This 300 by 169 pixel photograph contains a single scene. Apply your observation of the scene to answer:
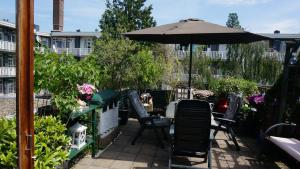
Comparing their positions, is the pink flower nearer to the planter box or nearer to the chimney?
the planter box

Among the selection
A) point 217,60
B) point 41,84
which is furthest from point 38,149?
point 217,60

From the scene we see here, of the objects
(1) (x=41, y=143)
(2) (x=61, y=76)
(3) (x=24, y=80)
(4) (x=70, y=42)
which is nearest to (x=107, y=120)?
(2) (x=61, y=76)

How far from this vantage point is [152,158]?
475cm

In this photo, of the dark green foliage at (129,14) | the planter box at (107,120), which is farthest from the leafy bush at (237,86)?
the dark green foliage at (129,14)

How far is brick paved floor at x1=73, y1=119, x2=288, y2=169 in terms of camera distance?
4.38 m

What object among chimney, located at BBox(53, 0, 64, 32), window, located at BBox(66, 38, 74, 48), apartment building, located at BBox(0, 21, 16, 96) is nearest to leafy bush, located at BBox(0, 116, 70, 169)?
apartment building, located at BBox(0, 21, 16, 96)

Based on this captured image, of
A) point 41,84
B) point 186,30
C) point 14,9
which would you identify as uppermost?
point 186,30

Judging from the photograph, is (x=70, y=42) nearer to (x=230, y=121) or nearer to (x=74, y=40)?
(x=74, y=40)

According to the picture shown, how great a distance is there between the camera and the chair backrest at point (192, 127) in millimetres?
4094

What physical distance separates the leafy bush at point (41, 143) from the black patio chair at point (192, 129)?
1.70 meters

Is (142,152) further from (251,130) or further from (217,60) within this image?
(217,60)

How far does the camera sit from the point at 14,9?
5.04 feet

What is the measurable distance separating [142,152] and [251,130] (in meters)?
3.02

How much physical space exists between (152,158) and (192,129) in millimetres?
1030
